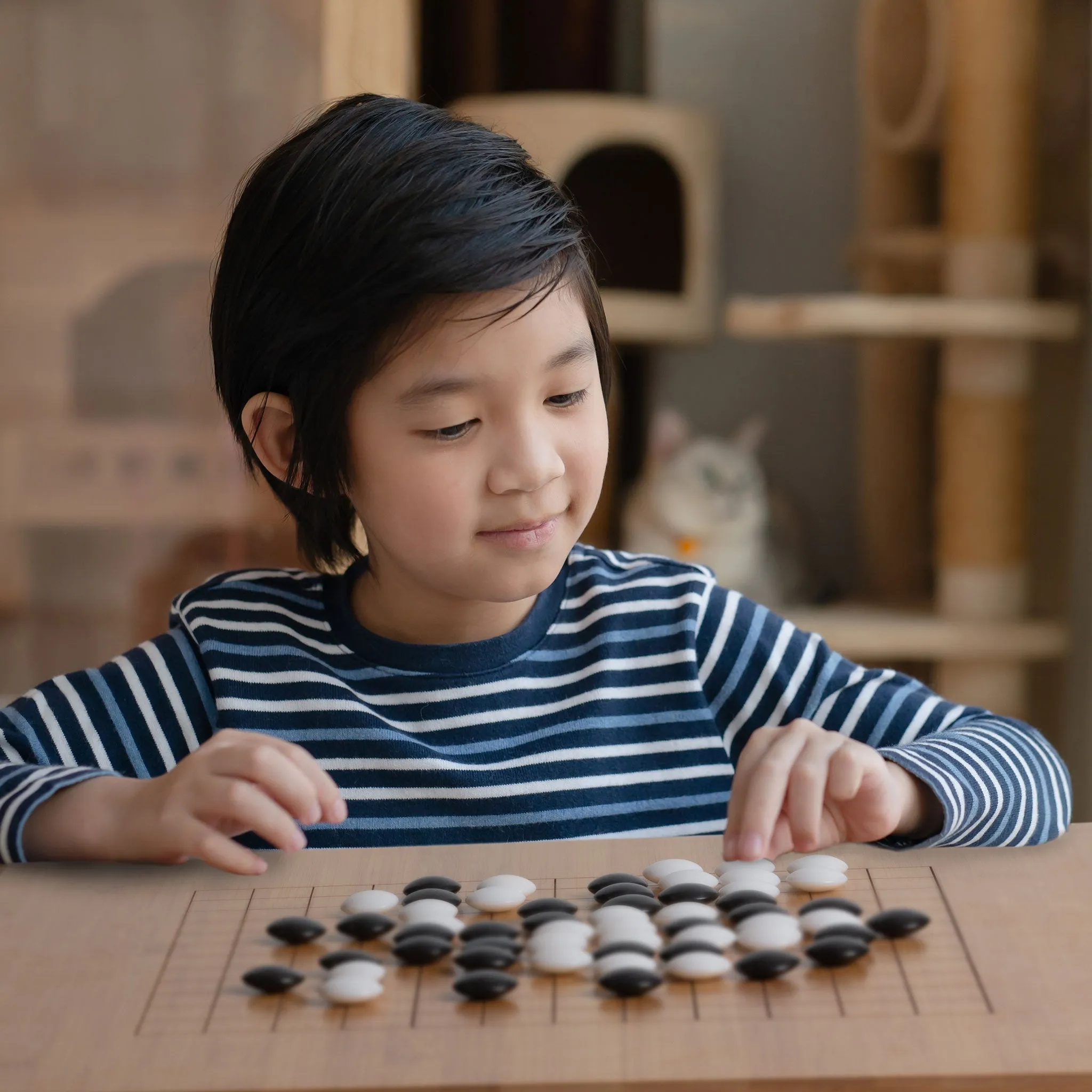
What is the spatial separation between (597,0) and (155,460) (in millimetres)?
A: 1069

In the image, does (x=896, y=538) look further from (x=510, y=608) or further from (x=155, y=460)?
(x=510, y=608)

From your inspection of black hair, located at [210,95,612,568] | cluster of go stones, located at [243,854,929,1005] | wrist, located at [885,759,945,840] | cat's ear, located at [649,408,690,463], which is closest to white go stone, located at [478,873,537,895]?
cluster of go stones, located at [243,854,929,1005]

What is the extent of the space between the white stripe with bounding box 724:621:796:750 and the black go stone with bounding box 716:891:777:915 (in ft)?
1.19

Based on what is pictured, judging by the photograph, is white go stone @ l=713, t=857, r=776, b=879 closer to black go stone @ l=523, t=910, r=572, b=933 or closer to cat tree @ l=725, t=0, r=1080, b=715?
black go stone @ l=523, t=910, r=572, b=933

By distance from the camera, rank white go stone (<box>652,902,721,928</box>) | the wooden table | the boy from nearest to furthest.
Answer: the wooden table
white go stone (<box>652,902,721,928</box>)
the boy

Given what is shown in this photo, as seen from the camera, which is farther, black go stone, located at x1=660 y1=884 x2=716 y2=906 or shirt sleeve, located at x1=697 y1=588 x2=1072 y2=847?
shirt sleeve, located at x1=697 y1=588 x2=1072 y2=847

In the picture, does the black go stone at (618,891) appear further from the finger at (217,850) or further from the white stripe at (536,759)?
the white stripe at (536,759)

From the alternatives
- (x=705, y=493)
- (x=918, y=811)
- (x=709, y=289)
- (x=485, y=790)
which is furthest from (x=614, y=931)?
(x=709, y=289)

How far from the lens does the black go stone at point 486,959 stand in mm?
502

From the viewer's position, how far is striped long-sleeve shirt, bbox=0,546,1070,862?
865mm

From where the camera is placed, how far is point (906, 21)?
6.16 ft

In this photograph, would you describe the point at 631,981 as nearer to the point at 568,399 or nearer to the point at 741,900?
the point at 741,900

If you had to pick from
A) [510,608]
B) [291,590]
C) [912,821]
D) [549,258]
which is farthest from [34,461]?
[912,821]

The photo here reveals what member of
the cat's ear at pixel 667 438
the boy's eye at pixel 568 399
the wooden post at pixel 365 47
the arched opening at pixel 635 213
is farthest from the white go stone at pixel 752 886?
the arched opening at pixel 635 213
